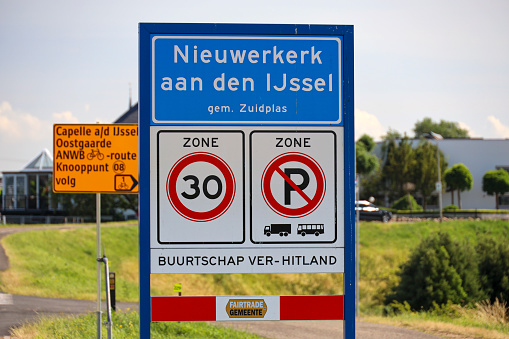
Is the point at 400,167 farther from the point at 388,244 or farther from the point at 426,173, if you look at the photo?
the point at 388,244

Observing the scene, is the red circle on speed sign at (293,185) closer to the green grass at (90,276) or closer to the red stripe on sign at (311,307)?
the red stripe on sign at (311,307)

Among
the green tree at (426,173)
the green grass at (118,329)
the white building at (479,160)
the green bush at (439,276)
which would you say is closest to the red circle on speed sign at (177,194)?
the green grass at (118,329)

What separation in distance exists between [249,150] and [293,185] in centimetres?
42

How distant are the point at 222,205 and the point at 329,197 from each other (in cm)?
80

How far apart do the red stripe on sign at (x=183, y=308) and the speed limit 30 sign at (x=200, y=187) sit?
420mm

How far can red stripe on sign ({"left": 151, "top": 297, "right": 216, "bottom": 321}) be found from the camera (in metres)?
4.49

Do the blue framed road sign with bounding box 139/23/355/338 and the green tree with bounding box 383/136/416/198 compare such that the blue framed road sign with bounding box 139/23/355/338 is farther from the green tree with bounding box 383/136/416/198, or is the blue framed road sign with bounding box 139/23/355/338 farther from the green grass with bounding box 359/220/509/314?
the green tree with bounding box 383/136/416/198

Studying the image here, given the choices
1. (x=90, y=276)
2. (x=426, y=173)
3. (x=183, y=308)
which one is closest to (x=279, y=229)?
(x=183, y=308)

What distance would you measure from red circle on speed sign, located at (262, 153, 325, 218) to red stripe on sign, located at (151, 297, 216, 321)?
2.73 ft

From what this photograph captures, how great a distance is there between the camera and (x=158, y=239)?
456 centimetres

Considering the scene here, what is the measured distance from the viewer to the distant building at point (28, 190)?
58062mm

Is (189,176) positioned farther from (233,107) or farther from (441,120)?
(441,120)

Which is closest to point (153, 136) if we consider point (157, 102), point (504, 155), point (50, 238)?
point (157, 102)

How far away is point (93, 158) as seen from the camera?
845cm
